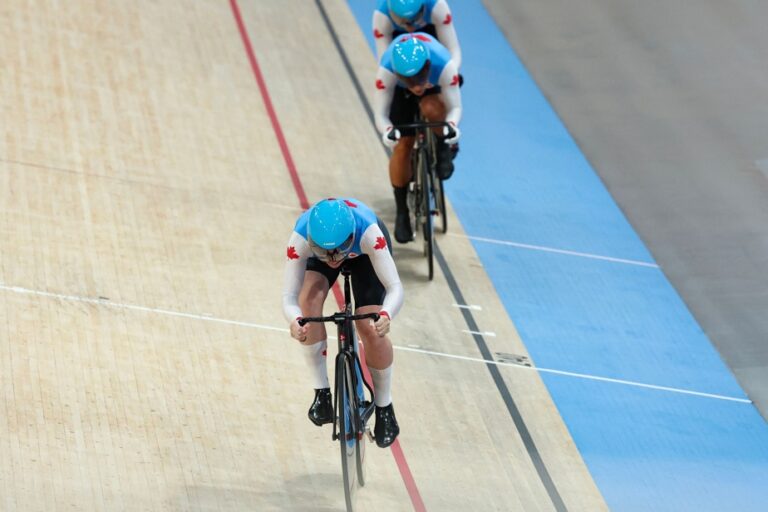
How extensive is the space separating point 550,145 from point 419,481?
3799mm

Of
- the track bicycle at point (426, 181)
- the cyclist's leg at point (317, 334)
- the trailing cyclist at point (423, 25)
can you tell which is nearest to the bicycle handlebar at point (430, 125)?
the track bicycle at point (426, 181)

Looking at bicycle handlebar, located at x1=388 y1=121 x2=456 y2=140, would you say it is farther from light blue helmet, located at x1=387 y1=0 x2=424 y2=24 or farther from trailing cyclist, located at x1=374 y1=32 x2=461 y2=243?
light blue helmet, located at x1=387 y1=0 x2=424 y2=24

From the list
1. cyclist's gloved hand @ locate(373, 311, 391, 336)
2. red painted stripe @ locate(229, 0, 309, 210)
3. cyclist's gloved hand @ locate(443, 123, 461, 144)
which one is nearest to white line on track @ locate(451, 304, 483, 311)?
cyclist's gloved hand @ locate(443, 123, 461, 144)

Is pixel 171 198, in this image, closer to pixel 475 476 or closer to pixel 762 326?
pixel 475 476

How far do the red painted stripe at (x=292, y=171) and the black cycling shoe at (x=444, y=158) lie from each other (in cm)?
87

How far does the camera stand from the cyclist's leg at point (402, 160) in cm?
597

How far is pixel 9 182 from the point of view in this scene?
20.2 ft

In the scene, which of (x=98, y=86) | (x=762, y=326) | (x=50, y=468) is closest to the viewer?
(x=50, y=468)

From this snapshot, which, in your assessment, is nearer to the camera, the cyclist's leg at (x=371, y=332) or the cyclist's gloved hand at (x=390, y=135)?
the cyclist's leg at (x=371, y=332)

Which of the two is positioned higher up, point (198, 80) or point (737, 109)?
point (737, 109)

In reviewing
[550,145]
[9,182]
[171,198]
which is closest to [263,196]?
[171,198]

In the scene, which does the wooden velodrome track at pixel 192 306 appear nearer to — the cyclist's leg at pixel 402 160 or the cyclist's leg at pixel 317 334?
the cyclist's leg at pixel 402 160

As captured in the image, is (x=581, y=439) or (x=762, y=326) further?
(x=762, y=326)

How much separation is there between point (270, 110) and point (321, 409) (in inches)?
148
